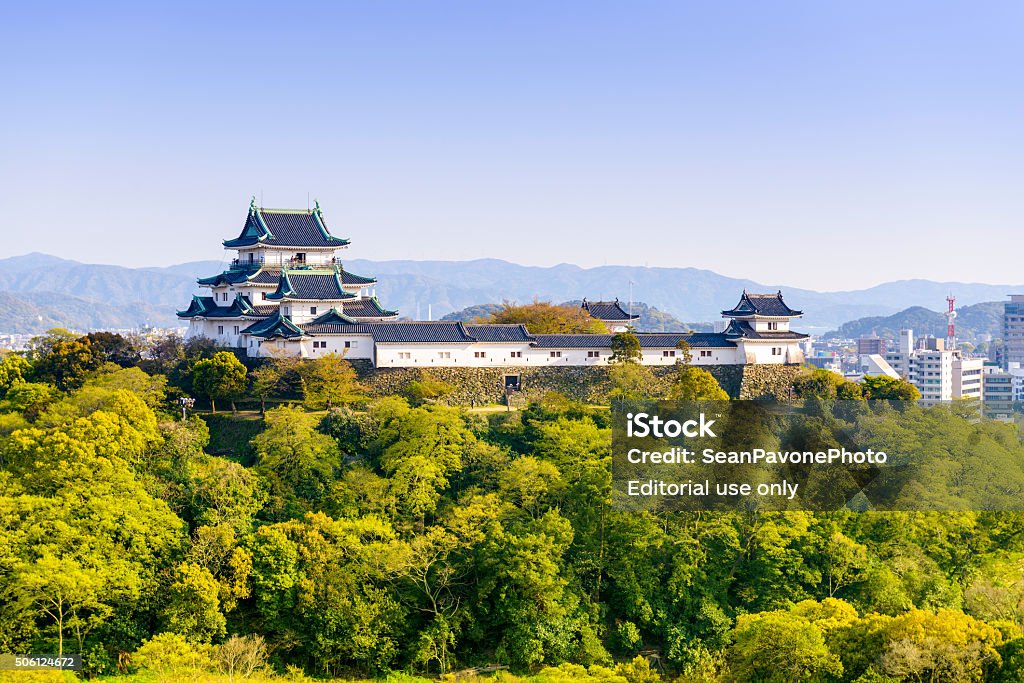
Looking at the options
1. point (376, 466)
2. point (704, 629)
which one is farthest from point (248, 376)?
point (704, 629)

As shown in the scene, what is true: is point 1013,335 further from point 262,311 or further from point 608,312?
point 262,311

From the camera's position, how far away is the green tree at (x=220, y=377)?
30.6 metres

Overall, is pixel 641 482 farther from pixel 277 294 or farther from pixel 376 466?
pixel 277 294

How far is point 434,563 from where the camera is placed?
24.7 meters

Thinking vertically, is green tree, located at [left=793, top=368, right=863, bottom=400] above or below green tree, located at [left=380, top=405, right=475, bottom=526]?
above

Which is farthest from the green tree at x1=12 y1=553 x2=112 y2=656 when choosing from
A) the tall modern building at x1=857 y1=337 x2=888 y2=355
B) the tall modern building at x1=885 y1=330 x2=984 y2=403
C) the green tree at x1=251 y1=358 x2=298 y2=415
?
the tall modern building at x1=857 y1=337 x2=888 y2=355

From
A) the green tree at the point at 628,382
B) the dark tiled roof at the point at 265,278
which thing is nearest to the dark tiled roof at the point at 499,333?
the green tree at the point at 628,382

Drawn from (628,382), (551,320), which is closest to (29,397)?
(551,320)

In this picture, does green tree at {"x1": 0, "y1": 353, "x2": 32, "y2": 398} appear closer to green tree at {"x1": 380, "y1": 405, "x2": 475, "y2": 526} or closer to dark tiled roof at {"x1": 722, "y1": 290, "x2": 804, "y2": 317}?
green tree at {"x1": 380, "y1": 405, "x2": 475, "y2": 526}

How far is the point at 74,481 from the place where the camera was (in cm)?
2511

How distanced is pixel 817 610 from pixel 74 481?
1529cm

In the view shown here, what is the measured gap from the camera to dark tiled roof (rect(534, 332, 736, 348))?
34406 millimetres

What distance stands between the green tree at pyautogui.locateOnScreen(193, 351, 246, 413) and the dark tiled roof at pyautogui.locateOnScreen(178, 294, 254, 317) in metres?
3.70

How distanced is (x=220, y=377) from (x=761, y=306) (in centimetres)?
1634
